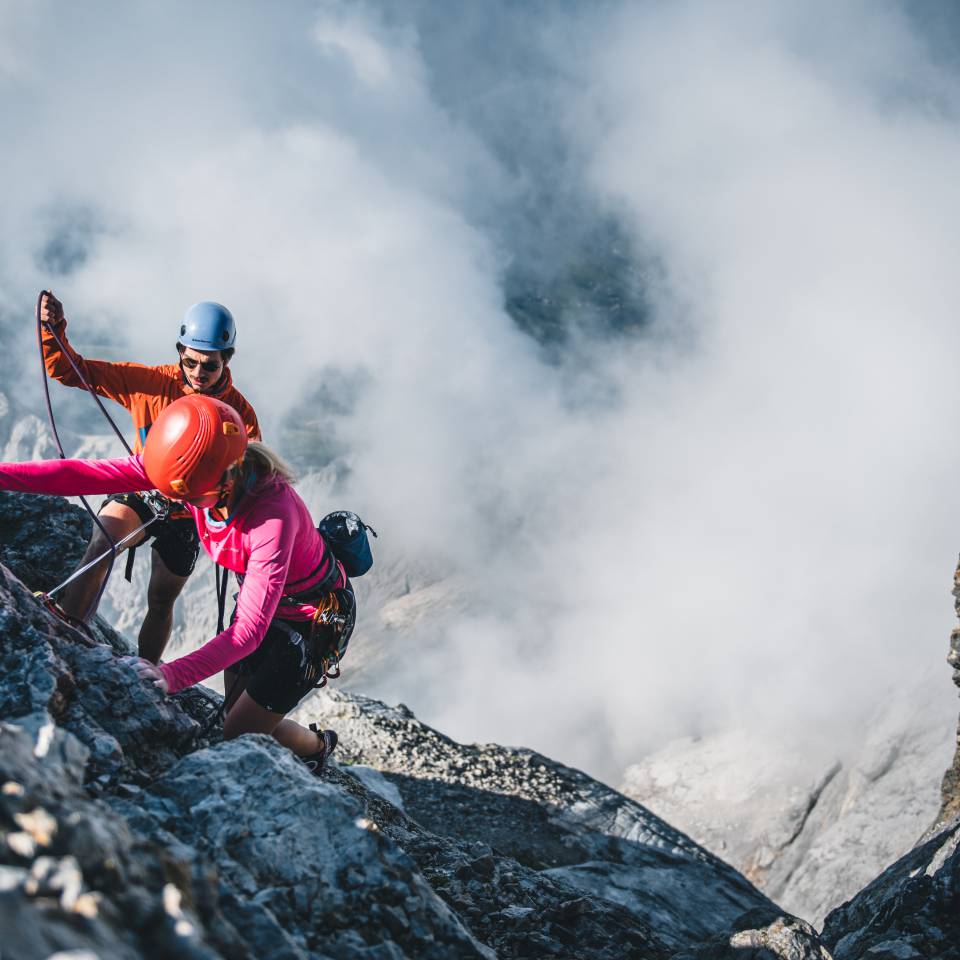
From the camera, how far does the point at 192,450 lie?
A: 4.73 meters

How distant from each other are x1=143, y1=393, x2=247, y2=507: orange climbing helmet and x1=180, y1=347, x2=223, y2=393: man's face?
67.8 inches

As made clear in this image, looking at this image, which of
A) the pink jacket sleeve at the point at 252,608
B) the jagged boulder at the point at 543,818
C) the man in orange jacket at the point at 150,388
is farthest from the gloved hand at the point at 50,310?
the jagged boulder at the point at 543,818

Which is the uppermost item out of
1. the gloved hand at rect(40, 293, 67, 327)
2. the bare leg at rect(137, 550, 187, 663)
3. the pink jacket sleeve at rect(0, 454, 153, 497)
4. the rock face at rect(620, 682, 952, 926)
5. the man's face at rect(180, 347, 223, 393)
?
the rock face at rect(620, 682, 952, 926)

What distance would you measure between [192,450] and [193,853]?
7.87 ft

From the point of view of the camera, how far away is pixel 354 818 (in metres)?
4.18

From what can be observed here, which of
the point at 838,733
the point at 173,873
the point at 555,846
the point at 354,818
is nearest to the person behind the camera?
the point at 173,873

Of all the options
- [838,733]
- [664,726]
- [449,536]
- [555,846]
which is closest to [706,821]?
[838,733]

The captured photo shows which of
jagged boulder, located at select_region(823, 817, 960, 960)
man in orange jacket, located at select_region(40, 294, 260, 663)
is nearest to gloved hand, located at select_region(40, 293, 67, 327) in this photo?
man in orange jacket, located at select_region(40, 294, 260, 663)

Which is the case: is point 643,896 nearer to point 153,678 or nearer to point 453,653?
point 153,678

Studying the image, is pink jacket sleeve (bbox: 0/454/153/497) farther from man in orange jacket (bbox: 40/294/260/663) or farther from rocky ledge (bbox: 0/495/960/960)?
man in orange jacket (bbox: 40/294/260/663)

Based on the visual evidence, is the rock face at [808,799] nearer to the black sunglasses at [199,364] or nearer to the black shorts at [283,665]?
the black shorts at [283,665]

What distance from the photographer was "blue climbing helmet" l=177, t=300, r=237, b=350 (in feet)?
21.8

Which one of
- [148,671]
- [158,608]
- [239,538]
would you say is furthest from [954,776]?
[148,671]

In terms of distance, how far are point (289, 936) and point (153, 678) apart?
6.81ft
